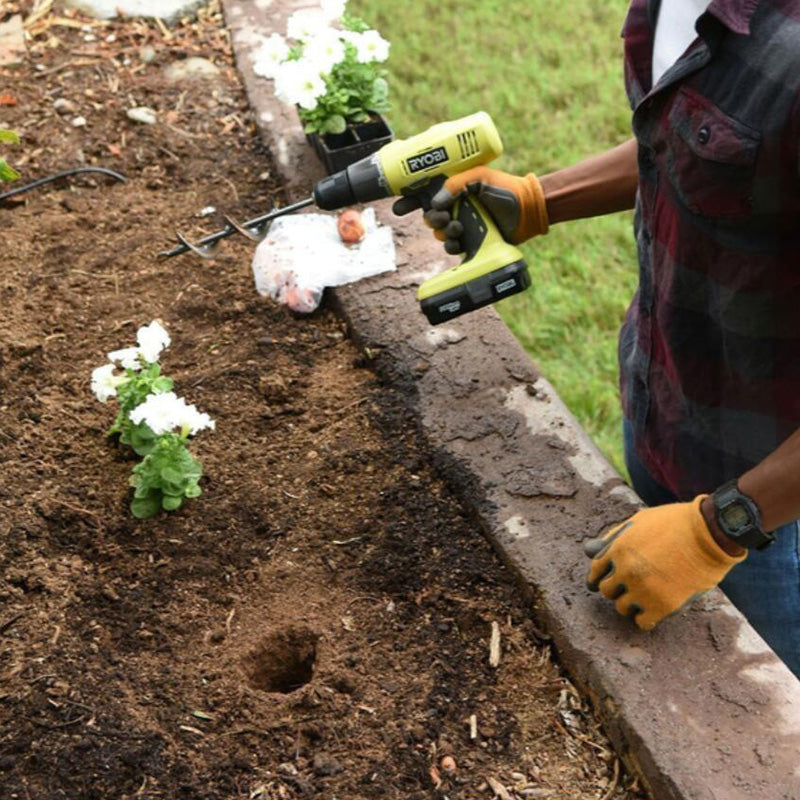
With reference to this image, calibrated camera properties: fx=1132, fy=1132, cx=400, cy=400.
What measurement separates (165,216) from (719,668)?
2325mm

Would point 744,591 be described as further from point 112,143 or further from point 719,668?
point 112,143

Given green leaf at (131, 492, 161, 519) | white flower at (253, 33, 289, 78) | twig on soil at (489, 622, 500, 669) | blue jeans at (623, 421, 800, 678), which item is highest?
white flower at (253, 33, 289, 78)

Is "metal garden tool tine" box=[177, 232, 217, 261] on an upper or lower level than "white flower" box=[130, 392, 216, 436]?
lower

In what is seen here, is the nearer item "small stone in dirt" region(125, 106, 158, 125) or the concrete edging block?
the concrete edging block

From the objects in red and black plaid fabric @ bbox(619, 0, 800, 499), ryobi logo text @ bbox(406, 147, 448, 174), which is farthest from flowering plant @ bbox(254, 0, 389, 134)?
red and black plaid fabric @ bbox(619, 0, 800, 499)

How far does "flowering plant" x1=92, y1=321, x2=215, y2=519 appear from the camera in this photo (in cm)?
→ 258

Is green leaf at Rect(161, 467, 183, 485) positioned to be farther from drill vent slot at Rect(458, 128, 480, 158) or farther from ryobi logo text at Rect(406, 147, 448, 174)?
drill vent slot at Rect(458, 128, 480, 158)

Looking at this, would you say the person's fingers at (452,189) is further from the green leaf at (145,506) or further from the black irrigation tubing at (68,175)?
the black irrigation tubing at (68,175)

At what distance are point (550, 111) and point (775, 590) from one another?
10.4 ft

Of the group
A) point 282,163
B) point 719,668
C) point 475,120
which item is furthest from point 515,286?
point 282,163

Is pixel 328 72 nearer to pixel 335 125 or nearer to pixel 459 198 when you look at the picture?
pixel 335 125

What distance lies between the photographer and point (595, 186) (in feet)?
9.39

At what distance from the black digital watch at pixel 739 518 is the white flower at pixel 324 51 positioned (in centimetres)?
197

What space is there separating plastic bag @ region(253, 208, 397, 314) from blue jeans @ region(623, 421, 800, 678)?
135 centimetres
